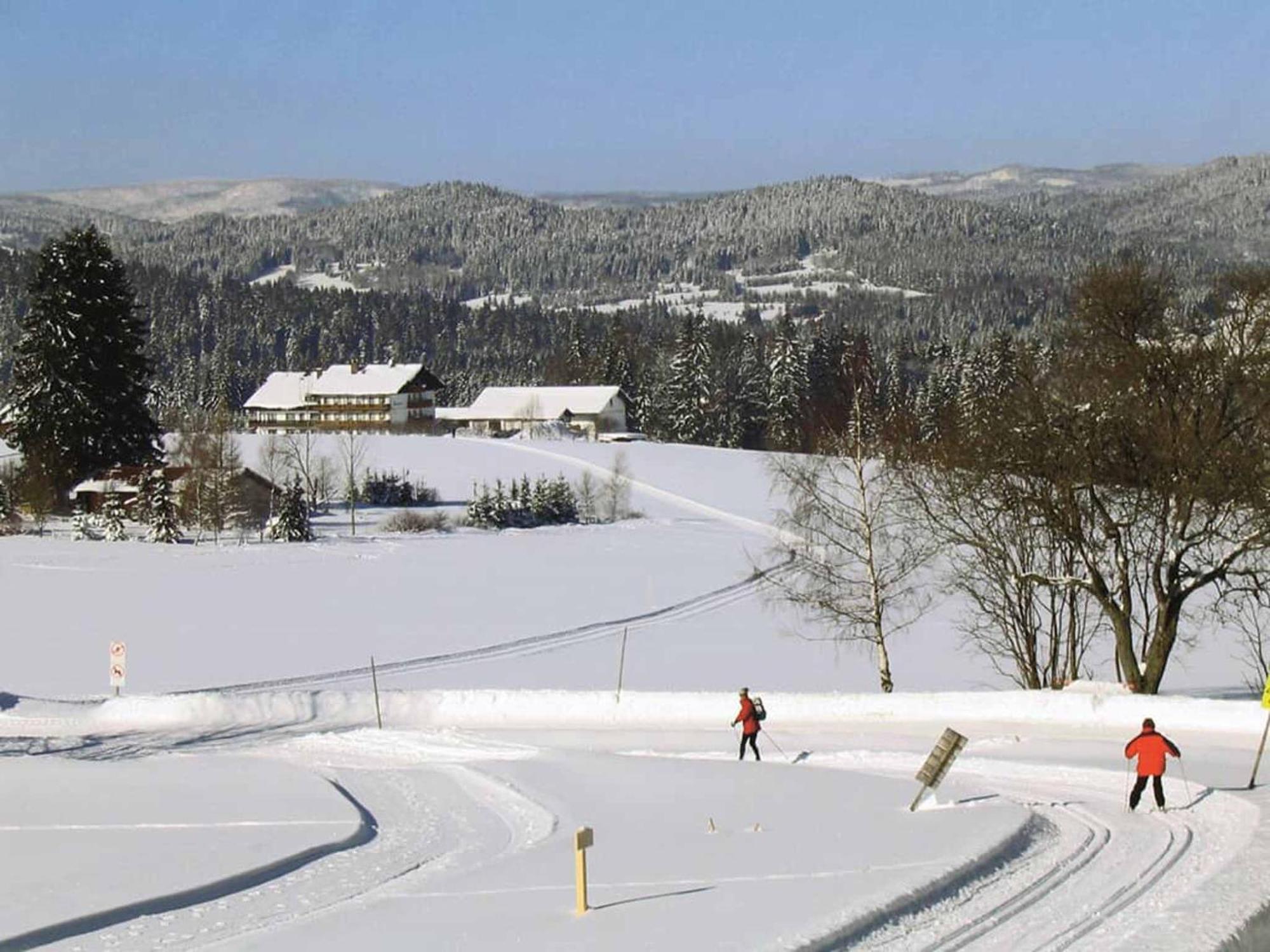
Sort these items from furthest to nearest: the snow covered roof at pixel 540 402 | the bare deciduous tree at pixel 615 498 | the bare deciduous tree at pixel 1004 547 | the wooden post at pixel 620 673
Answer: the snow covered roof at pixel 540 402 < the bare deciduous tree at pixel 615 498 < the wooden post at pixel 620 673 < the bare deciduous tree at pixel 1004 547

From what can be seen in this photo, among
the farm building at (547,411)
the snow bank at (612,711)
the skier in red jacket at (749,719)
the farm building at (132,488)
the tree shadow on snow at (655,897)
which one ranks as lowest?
the snow bank at (612,711)

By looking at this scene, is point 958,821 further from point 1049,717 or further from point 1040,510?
point 1040,510

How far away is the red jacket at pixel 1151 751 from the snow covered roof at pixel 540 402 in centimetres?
11270

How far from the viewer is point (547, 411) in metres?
132

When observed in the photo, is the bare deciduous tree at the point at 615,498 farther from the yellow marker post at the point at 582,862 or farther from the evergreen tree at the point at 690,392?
the yellow marker post at the point at 582,862

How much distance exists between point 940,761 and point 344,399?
12537 centimetres

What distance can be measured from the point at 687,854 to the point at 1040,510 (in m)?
14.8

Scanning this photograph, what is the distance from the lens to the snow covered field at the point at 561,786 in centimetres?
1300

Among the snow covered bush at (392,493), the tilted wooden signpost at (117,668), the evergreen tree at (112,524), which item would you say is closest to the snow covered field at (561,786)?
the tilted wooden signpost at (117,668)

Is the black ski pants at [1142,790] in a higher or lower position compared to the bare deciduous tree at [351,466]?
lower

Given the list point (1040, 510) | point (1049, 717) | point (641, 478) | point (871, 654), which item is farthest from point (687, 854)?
point (641, 478)

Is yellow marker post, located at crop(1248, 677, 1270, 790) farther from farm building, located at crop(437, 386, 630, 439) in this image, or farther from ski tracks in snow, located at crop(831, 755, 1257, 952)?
farm building, located at crop(437, 386, 630, 439)

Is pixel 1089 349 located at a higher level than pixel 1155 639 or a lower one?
higher

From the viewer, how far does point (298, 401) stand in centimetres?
13912
